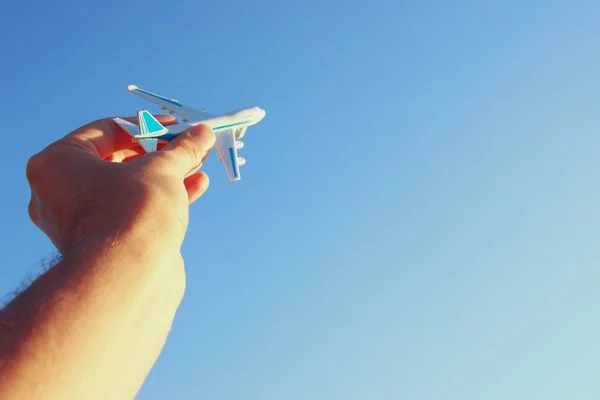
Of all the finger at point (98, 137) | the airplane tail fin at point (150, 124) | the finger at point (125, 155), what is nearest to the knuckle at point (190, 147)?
the finger at point (98, 137)

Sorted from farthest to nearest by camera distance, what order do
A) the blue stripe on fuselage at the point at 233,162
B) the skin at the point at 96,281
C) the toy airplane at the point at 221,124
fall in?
1. the blue stripe on fuselage at the point at 233,162
2. the toy airplane at the point at 221,124
3. the skin at the point at 96,281

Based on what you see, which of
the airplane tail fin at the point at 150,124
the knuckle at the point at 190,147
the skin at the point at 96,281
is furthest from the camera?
the airplane tail fin at the point at 150,124

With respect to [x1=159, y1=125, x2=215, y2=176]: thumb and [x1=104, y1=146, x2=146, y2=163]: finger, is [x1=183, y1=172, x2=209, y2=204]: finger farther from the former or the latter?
[x1=104, y1=146, x2=146, y2=163]: finger

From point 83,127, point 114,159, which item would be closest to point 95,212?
point 83,127

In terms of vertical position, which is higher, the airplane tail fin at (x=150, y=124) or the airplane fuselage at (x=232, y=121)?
the airplane fuselage at (x=232, y=121)

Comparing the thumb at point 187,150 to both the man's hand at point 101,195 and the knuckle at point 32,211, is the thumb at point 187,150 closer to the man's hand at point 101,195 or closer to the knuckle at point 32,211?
the man's hand at point 101,195

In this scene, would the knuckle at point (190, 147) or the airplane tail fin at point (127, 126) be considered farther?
the airplane tail fin at point (127, 126)

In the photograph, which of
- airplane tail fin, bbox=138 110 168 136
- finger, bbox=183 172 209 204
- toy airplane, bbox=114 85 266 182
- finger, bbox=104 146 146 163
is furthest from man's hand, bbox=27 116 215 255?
toy airplane, bbox=114 85 266 182

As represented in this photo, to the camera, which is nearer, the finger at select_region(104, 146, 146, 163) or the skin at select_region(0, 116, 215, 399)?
the skin at select_region(0, 116, 215, 399)
